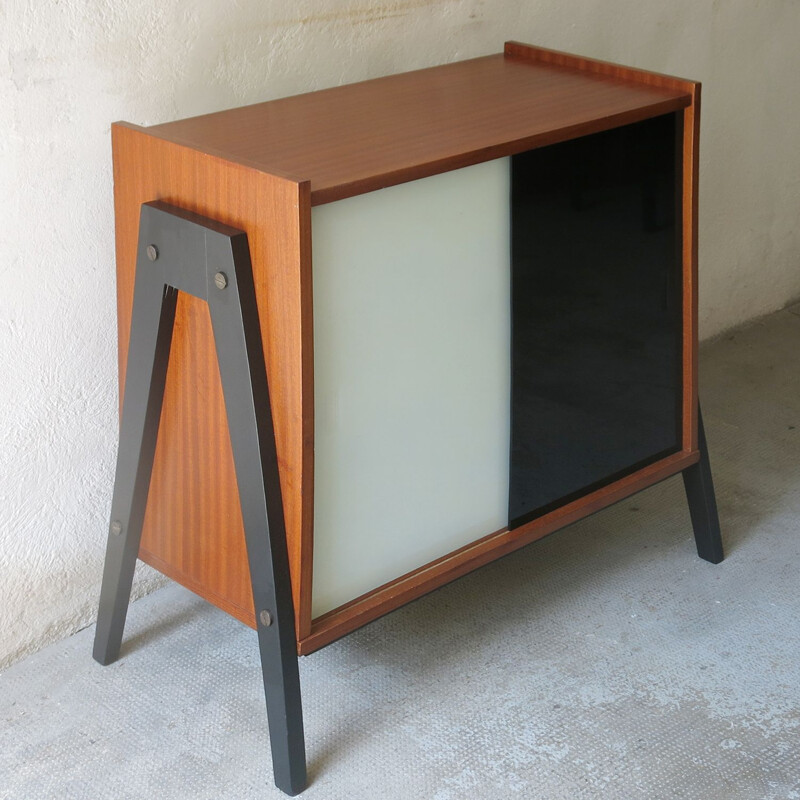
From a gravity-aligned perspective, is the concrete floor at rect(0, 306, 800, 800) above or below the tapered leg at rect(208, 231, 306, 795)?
below

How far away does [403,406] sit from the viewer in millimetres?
1638

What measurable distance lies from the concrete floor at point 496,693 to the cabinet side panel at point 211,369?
235 mm

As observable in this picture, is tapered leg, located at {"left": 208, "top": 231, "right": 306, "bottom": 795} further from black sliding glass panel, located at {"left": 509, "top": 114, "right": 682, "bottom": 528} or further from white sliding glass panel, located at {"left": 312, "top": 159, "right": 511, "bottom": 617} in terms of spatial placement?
black sliding glass panel, located at {"left": 509, "top": 114, "right": 682, "bottom": 528}

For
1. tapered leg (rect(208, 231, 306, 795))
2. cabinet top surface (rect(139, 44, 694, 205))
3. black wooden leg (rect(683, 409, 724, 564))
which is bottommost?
black wooden leg (rect(683, 409, 724, 564))

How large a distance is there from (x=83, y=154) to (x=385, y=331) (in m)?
0.58

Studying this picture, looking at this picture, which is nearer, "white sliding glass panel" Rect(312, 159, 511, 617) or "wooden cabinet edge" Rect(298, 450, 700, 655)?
"white sliding glass panel" Rect(312, 159, 511, 617)

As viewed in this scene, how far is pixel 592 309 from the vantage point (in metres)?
1.81

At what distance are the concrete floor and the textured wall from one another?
7.8 inches

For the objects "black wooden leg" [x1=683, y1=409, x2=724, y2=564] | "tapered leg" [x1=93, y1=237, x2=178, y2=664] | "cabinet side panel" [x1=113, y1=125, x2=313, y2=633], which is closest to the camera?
"cabinet side panel" [x1=113, y1=125, x2=313, y2=633]

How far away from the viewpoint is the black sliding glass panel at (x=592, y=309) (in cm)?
171

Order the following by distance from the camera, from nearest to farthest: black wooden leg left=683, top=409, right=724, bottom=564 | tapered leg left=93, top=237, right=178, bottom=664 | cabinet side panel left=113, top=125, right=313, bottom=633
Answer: cabinet side panel left=113, top=125, right=313, bottom=633, tapered leg left=93, top=237, right=178, bottom=664, black wooden leg left=683, top=409, right=724, bottom=564

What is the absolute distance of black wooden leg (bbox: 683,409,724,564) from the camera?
2166 millimetres

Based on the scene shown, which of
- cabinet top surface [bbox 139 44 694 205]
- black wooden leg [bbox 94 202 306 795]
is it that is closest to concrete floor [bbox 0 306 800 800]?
black wooden leg [bbox 94 202 306 795]

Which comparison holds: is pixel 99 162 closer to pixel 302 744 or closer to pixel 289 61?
pixel 289 61
